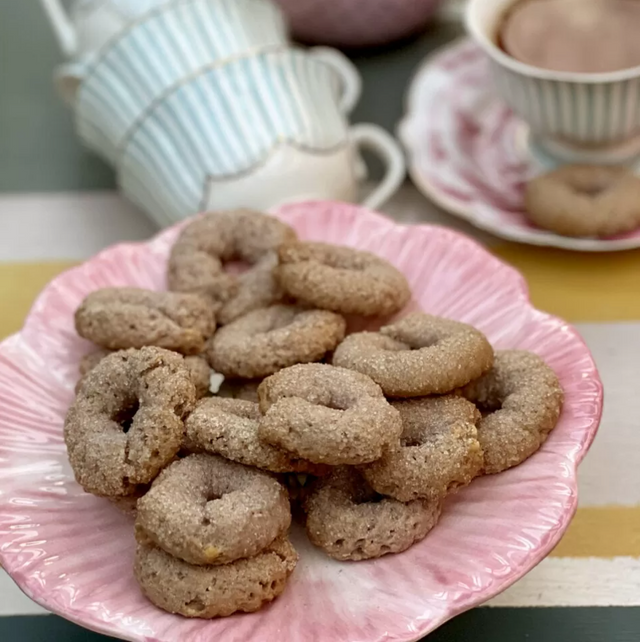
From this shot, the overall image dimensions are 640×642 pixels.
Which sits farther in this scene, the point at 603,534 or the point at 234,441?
the point at 603,534

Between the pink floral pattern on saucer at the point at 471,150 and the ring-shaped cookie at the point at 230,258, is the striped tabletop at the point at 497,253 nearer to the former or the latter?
the pink floral pattern on saucer at the point at 471,150

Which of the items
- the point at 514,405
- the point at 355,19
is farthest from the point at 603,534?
the point at 355,19

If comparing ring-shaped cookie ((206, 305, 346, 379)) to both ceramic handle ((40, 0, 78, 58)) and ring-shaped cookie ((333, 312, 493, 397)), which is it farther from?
ceramic handle ((40, 0, 78, 58))

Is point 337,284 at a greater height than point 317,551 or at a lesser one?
greater

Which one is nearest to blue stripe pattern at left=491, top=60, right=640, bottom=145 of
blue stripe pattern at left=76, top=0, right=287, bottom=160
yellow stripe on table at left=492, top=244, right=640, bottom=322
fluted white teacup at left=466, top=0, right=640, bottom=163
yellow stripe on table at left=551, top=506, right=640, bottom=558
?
fluted white teacup at left=466, top=0, right=640, bottom=163

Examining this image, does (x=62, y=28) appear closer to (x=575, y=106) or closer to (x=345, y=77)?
(x=345, y=77)

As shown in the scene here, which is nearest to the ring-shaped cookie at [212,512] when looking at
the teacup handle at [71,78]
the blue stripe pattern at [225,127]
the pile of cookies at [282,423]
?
the pile of cookies at [282,423]

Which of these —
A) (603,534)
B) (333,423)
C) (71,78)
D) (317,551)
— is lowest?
(603,534)

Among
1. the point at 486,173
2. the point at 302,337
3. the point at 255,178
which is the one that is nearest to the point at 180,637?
the point at 302,337
